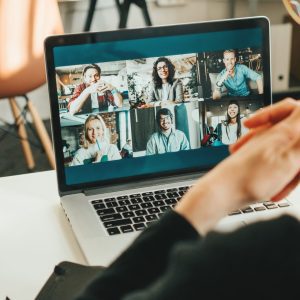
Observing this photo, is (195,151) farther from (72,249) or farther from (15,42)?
(15,42)

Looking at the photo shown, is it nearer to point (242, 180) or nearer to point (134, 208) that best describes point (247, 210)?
point (134, 208)

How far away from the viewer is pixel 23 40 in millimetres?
2160

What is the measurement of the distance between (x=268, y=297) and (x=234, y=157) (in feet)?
0.84

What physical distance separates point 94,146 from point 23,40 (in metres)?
1.25

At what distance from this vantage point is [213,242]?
31cm

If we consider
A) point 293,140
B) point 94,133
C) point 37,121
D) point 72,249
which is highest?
point 293,140

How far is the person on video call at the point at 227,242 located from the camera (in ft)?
1.00

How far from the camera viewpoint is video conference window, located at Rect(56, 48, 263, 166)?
3.35ft

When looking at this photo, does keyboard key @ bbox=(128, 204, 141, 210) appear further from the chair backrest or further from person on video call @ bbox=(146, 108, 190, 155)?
the chair backrest

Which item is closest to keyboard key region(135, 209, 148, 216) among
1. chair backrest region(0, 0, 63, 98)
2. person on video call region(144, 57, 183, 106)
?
person on video call region(144, 57, 183, 106)

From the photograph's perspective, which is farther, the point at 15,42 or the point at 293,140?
the point at 15,42

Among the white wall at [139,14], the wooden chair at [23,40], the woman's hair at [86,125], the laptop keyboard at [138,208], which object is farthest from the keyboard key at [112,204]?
the white wall at [139,14]

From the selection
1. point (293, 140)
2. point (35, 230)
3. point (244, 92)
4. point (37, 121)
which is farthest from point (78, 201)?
point (37, 121)

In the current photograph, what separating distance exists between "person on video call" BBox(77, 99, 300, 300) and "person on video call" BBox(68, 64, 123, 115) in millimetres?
356
